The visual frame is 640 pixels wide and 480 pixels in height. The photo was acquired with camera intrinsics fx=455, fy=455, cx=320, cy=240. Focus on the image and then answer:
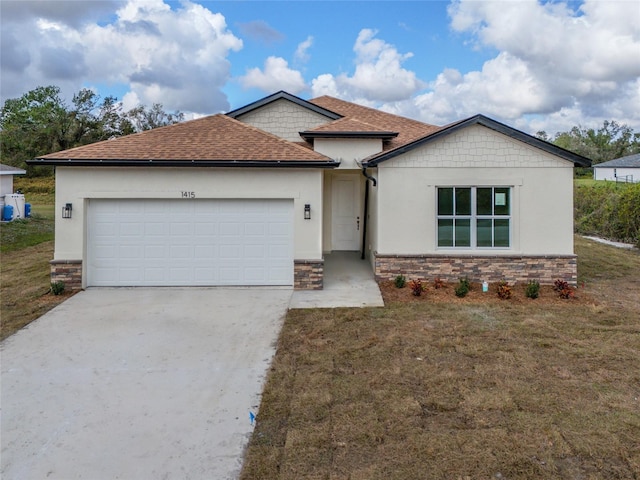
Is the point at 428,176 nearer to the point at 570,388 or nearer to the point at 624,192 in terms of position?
the point at 570,388

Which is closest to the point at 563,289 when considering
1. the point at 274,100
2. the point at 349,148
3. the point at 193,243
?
the point at 349,148

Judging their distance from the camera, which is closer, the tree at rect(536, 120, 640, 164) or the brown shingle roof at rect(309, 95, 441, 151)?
the brown shingle roof at rect(309, 95, 441, 151)

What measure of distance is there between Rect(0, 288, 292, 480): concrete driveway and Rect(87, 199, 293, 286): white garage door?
141 centimetres

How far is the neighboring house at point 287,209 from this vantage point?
11.0 meters

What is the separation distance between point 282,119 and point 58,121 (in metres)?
40.2

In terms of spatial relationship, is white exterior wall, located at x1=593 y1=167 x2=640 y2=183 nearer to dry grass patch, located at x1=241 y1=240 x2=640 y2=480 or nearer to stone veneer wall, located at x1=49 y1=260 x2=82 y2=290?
dry grass patch, located at x1=241 y1=240 x2=640 y2=480

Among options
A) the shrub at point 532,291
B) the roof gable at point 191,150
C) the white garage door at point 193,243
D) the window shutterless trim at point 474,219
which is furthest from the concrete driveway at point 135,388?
the shrub at point 532,291

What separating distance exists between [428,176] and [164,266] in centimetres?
699

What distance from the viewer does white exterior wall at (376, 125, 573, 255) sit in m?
11.5

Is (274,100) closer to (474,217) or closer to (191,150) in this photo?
(191,150)

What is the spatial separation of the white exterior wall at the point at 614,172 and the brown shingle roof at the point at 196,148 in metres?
48.7

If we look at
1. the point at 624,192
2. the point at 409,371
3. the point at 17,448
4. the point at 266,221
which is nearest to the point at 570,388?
the point at 409,371

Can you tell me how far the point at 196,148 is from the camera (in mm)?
11430

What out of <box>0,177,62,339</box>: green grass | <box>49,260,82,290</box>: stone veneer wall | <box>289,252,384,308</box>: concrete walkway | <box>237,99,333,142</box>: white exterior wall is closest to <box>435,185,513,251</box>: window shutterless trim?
<box>289,252,384,308</box>: concrete walkway
